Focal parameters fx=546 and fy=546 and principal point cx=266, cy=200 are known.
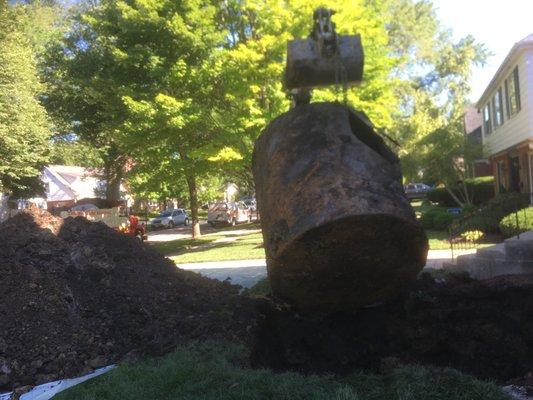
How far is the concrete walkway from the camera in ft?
33.2

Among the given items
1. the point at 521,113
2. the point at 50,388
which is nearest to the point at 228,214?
the point at 521,113

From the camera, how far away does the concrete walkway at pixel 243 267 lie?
10.1 m

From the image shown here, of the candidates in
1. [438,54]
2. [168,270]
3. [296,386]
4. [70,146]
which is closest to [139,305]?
[168,270]

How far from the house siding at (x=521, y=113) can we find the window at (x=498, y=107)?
255 mm

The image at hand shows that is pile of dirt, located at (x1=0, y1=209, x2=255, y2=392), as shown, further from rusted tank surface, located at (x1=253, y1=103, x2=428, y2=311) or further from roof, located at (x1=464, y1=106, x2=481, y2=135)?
roof, located at (x1=464, y1=106, x2=481, y2=135)

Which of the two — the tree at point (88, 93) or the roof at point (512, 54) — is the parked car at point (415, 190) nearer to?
the tree at point (88, 93)

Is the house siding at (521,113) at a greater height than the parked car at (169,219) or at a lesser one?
greater

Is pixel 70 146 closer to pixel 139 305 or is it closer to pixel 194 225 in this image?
pixel 194 225

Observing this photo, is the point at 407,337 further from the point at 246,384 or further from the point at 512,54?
the point at 512,54

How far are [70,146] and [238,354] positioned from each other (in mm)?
32004

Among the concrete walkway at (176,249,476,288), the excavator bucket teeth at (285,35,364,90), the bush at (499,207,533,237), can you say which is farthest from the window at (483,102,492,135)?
the excavator bucket teeth at (285,35,364,90)

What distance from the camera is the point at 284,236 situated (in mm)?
3939

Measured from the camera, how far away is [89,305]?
5535 mm

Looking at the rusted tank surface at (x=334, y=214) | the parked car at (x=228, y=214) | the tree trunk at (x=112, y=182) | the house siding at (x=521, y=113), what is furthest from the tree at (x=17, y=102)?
the rusted tank surface at (x=334, y=214)
